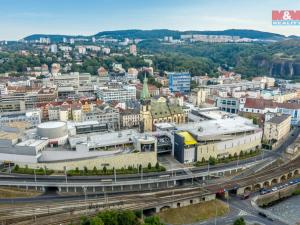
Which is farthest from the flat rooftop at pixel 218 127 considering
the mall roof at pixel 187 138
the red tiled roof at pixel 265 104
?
the red tiled roof at pixel 265 104

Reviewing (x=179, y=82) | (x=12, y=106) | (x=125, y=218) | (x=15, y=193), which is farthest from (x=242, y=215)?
(x=179, y=82)

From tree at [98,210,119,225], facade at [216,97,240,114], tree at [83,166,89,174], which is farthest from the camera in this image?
facade at [216,97,240,114]

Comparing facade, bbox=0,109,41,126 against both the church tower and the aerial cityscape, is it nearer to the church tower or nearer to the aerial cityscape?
the aerial cityscape

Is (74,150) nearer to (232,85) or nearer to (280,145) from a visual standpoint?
(280,145)

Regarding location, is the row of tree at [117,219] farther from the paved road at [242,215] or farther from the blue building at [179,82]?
the blue building at [179,82]

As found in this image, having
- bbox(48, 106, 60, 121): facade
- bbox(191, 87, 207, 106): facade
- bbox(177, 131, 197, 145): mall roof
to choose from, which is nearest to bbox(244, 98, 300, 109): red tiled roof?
bbox(191, 87, 207, 106): facade

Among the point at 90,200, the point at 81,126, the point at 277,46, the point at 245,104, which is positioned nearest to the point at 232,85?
the point at 245,104
